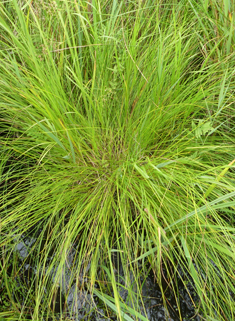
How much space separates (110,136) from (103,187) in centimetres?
21

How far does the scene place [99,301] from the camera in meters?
1.12

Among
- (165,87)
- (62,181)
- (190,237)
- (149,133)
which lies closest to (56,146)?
(62,181)

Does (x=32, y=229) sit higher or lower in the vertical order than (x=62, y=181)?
lower

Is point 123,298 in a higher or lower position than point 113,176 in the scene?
lower

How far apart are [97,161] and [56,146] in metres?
0.17

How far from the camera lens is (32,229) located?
48.5 inches

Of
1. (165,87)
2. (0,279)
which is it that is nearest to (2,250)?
(0,279)

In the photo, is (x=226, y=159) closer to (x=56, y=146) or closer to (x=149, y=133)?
(x=149, y=133)

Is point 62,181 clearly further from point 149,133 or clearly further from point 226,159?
point 226,159

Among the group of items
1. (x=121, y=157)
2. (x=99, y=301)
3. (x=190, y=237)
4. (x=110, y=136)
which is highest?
(x=110, y=136)

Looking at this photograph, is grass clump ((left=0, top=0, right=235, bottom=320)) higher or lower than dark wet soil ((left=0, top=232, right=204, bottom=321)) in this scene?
higher

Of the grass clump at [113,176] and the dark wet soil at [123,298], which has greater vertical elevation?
the grass clump at [113,176]

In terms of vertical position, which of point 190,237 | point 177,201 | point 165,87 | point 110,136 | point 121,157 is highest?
point 165,87

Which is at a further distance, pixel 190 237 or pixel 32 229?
pixel 32 229
